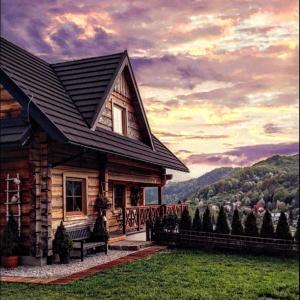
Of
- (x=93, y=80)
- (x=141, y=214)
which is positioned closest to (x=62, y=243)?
(x=141, y=214)

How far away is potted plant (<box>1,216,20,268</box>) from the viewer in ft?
35.4

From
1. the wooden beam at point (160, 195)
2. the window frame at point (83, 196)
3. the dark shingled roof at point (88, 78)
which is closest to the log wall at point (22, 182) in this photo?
the window frame at point (83, 196)

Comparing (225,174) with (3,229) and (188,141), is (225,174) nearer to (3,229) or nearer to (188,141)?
(188,141)

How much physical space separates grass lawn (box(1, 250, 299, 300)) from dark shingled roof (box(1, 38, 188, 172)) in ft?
11.4

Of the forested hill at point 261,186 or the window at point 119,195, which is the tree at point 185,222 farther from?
the forested hill at point 261,186

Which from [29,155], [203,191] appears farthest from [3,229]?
[203,191]

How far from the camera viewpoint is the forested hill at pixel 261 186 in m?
19.5

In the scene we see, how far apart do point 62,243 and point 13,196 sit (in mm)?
1653

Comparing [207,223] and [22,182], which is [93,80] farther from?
[207,223]

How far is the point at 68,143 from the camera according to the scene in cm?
1077

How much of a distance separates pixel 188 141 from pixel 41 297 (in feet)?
30.5

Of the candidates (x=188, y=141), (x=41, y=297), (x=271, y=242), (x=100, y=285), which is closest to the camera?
(x=41, y=297)

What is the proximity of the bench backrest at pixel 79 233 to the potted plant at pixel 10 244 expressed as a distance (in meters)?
1.46

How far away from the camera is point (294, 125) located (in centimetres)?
1080
